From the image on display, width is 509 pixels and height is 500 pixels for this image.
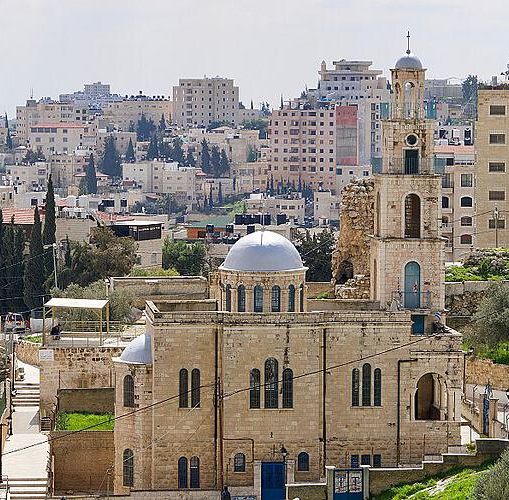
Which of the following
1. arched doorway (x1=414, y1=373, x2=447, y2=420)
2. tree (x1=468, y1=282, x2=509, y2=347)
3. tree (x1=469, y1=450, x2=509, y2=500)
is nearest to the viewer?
tree (x1=469, y1=450, x2=509, y2=500)

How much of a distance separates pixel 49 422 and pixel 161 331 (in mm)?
9226

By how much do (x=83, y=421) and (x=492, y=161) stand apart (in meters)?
39.1

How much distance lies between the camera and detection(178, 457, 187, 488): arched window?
1522 inches

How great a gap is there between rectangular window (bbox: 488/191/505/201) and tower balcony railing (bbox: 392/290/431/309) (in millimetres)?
38407

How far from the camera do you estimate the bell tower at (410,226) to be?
136 feet

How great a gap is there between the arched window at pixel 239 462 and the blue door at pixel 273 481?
0.46 metres

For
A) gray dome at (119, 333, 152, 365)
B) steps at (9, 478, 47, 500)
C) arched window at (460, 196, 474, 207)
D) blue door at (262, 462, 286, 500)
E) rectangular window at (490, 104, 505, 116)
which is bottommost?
steps at (9, 478, 47, 500)

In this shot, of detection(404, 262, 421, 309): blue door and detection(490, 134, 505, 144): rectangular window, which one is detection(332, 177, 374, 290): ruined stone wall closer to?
detection(404, 262, 421, 309): blue door

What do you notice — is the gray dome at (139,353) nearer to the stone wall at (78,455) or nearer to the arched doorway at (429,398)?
the stone wall at (78,455)

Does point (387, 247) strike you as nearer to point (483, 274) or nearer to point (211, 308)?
point (211, 308)

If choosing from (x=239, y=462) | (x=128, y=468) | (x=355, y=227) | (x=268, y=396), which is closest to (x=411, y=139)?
(x=268, y=396)

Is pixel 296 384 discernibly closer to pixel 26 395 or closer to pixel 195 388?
pixel 195 388

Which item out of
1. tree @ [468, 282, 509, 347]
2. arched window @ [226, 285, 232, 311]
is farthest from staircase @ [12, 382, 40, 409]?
tree @ [468, 282, 509, 347]

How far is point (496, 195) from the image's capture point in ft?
260
